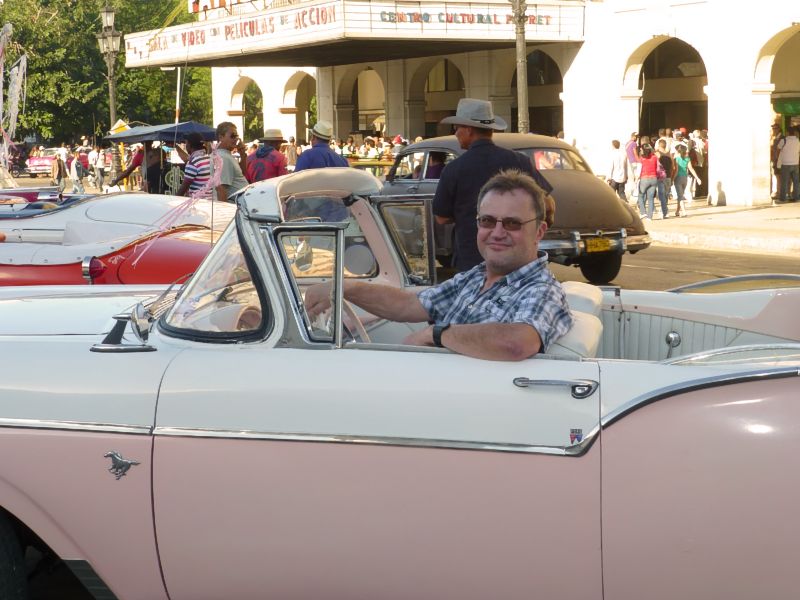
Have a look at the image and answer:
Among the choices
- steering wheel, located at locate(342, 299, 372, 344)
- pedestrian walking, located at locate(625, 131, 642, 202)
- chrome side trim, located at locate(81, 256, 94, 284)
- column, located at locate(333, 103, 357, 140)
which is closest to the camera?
steering wheel, located at locate(342, 299, 372, 344)

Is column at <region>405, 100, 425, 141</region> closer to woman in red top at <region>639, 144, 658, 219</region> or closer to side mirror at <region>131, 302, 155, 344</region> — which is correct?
woman in red top at <region>639, 144, 658, 219</region>

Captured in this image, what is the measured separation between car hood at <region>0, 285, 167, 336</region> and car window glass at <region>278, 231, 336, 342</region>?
65cm

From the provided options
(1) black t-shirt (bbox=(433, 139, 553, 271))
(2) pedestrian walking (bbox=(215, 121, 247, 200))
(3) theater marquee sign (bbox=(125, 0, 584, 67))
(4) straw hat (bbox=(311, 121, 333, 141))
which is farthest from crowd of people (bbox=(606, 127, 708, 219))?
(1) black t-shirt (bbox=(433, 139, 553, 271))

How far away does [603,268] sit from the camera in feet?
45.0

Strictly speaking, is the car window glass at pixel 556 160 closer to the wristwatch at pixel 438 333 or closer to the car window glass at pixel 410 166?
the car window glass at pixel 410 166

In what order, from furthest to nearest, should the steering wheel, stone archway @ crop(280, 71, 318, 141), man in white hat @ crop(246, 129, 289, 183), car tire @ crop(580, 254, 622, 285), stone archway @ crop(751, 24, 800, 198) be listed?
stone archway @ crop(280, 71, 318, 141) → stone archway @ crop(751, 24, 800, 198) → car tire @ crop(580, 254, 622, 285) → man in white hat @ crop(246, 129, 289, 183) → the steering wheel

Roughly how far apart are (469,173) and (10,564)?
14.0ft

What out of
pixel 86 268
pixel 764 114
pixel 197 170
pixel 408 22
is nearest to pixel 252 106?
pixel 408 22

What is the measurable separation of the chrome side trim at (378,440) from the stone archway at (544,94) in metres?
32.1

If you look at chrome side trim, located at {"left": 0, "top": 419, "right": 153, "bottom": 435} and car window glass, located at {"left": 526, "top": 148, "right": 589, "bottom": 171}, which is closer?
chrome side trim, located at {"left": 0, "top": 419, "right": 153, "bottom": 435}

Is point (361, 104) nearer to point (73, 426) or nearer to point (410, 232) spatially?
point (410, 232)

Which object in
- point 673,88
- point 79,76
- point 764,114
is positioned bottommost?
point 764,114

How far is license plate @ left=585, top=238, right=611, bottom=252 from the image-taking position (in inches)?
518

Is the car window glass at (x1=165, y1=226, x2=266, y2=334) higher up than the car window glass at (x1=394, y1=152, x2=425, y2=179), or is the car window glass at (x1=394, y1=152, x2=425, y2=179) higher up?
the car window glass at (x1=394, y1=152, x2=425, y2=179)
